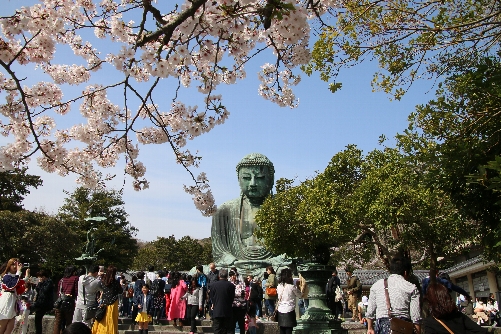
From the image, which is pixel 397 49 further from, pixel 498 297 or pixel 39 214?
pixel 39 214

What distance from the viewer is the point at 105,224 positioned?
37.6 metres

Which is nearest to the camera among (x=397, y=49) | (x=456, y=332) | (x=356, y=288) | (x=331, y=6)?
(x=456, y=332)

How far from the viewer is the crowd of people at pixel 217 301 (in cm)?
454

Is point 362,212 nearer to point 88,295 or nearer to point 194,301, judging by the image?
point 194,301

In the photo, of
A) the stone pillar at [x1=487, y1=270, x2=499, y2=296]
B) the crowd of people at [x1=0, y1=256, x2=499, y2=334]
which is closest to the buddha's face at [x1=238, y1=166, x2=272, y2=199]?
the crowd of people at [x1=0, y1=256, x2=499, y2=334]

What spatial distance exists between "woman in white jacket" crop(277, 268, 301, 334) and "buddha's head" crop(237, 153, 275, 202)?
9257 millimetres

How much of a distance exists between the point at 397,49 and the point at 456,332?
630 centimetres

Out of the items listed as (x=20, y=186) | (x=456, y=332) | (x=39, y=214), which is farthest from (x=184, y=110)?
(x=20, y=186)

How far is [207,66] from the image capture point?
6.25 metres

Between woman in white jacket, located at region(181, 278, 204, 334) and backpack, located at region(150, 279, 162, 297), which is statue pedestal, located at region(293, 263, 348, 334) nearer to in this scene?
woman in white jacket, located at region(181, 278, 204, 334)

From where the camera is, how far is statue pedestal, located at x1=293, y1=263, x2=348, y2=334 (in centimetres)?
1037

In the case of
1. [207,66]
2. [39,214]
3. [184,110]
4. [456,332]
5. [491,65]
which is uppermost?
[39,214]

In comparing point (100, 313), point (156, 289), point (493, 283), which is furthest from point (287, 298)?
point (493, 283)

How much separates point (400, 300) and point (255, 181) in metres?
12.7
